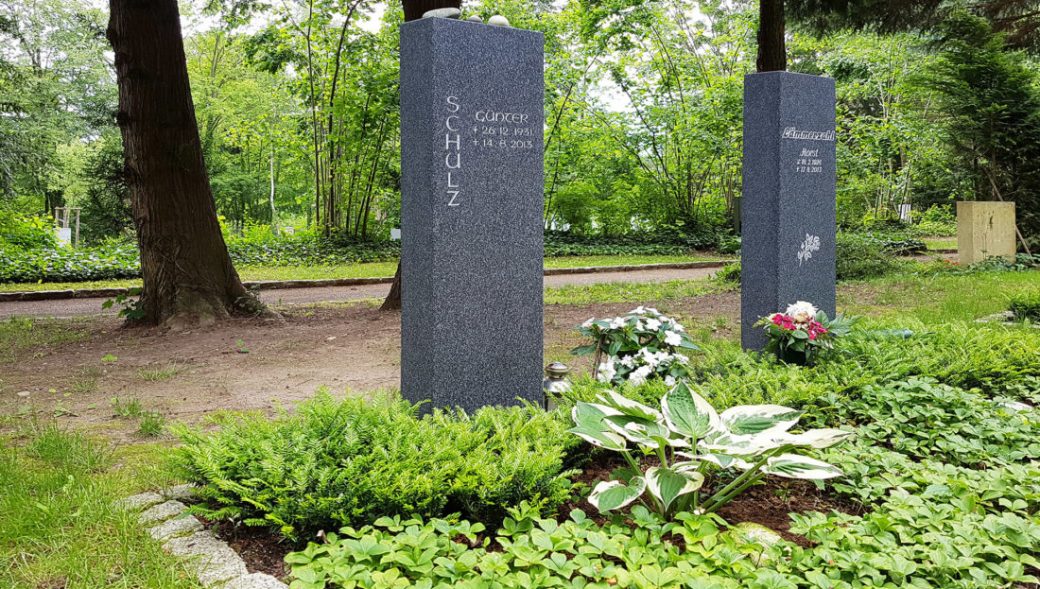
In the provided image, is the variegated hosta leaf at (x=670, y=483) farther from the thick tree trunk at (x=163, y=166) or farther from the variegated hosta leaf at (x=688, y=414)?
the thick tree trunk at (x=163, y=166)

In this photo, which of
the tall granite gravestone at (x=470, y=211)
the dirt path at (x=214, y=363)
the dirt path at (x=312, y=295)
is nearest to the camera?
the tall granite gravestone at (x=470, y=211)

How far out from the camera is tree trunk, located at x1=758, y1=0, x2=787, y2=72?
1079 cm

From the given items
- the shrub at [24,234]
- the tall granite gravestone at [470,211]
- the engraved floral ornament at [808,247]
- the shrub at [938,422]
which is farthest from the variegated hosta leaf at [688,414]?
the shrub at [24,234]

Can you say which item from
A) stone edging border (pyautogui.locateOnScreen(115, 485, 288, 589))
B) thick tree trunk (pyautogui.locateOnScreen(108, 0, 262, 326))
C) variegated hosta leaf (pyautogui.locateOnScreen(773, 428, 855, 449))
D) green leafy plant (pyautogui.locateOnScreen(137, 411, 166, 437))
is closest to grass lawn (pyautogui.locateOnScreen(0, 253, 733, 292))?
thick tree trunk (pyautogui.locateOnScreen(108, 0, 262, 326))

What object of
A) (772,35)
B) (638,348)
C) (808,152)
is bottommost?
(638,348)

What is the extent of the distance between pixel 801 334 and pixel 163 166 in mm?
6842

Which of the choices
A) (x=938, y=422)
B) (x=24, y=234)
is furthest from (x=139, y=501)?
(x=24, y=234)

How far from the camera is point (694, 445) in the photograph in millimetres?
3047

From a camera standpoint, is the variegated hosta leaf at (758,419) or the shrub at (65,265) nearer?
the variegated hosta leaf at (758,419)

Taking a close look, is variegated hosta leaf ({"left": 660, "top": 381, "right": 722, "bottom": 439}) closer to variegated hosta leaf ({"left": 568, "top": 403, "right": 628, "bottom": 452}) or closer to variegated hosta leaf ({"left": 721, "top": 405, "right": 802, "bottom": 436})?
variegated hosta leaf ({"left": 721, "top": 405, "right": 802, "bottom": 436})

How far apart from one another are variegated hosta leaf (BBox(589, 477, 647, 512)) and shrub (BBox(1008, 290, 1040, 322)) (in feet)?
20.7

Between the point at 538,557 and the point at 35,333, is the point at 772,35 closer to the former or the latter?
the point at 35,333

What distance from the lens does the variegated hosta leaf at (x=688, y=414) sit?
3.10 meters

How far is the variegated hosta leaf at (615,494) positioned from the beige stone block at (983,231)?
12.9 meters
